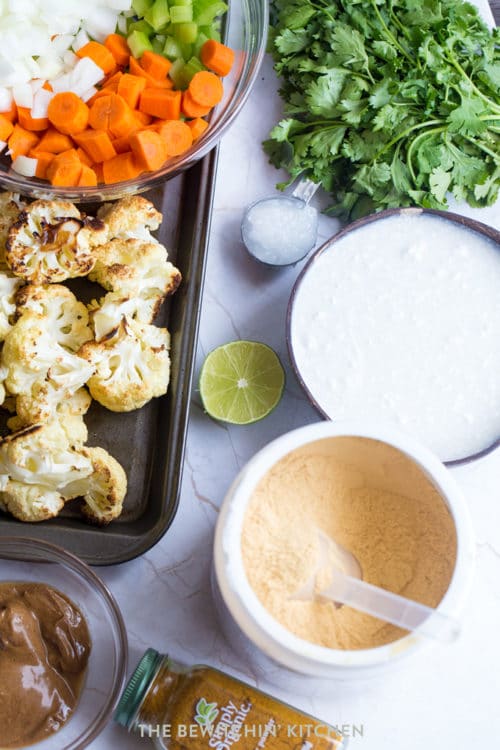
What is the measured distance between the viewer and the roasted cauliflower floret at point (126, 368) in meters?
1.66

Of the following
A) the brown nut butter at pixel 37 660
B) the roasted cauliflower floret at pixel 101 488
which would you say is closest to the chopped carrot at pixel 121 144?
the roasted cauliflower floret at pixel 101 488

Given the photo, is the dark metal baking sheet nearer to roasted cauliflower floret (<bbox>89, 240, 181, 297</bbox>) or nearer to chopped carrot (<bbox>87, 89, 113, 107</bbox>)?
roasted cauliflower floret (<bbox>89, 240, 181, 297</bbox>)

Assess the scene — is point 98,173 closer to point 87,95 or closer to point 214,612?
point 87,95

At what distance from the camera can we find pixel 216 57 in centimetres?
175

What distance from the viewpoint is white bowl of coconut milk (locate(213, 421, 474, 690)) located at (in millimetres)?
1271

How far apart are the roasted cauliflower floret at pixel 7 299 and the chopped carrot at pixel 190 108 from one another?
47 cm

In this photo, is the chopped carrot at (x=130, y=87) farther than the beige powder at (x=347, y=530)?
Yes

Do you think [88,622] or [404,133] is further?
[404,133]

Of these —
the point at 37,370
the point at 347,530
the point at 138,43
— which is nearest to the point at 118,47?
the point at 138,43

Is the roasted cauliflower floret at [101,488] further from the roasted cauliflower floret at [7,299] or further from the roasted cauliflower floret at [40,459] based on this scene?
the roasted cauliflower floret at [7,299]

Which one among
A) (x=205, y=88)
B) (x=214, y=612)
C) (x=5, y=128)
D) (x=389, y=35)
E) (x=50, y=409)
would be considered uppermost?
(x=389, y=35)

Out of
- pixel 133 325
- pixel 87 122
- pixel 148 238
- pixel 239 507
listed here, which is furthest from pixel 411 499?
pixel 87 122

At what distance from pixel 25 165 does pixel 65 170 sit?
0.09 meters

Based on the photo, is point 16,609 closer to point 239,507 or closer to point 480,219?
point 239,507
